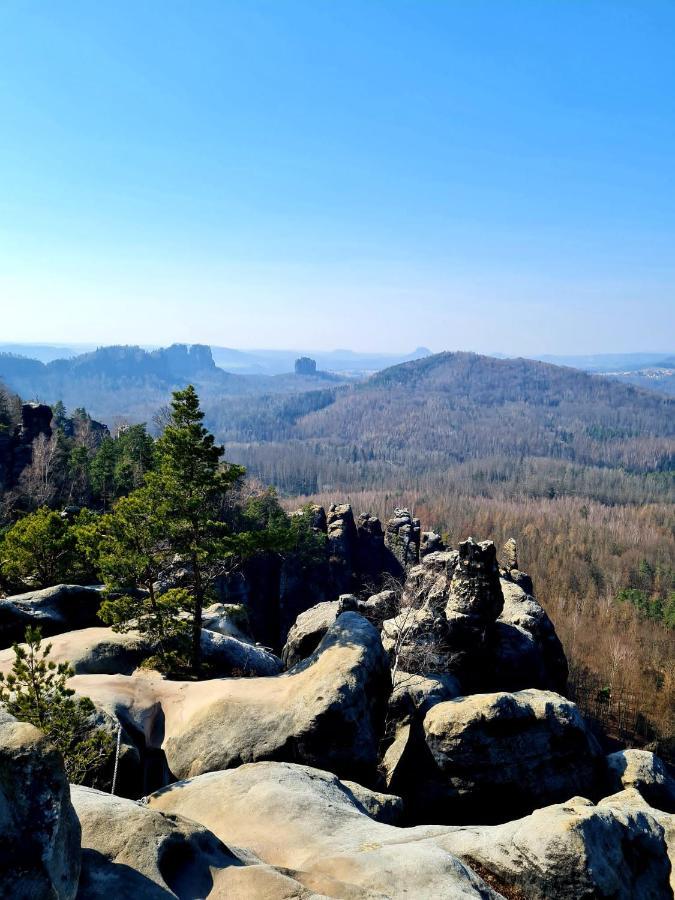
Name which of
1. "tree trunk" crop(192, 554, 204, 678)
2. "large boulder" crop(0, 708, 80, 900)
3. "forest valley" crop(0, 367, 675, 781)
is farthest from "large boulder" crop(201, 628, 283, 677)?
"large boulder" crop(0, 708, 80, 900)

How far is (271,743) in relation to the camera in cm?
1817

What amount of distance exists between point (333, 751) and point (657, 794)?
13.4m

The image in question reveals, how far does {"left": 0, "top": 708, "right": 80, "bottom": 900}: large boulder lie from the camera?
677cm

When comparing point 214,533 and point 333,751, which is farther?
point 214,533

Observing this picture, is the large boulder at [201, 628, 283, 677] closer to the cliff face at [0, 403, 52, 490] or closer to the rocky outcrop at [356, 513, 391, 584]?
the cliff face at [0, 403, 52, 490]

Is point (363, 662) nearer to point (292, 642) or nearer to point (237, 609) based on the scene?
point (237, 609)

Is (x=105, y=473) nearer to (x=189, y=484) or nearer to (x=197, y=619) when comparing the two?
(x=197, y=619)

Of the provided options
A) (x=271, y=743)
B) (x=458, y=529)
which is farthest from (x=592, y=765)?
(x=458, y=529)

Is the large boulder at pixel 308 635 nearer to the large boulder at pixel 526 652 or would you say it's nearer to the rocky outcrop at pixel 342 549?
the large boulder at pixel 526 652

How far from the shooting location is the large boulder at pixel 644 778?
21.0 meters

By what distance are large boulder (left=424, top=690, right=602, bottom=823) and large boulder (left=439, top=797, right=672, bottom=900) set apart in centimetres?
636

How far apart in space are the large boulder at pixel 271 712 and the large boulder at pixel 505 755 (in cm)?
287

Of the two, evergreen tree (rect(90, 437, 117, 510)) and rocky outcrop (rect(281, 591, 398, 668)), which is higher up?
evergreen tree (rect(90, 437, 117, 510))

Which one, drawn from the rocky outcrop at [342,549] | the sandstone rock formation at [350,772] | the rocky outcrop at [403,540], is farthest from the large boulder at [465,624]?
the rocky outcrop at [403,540]
